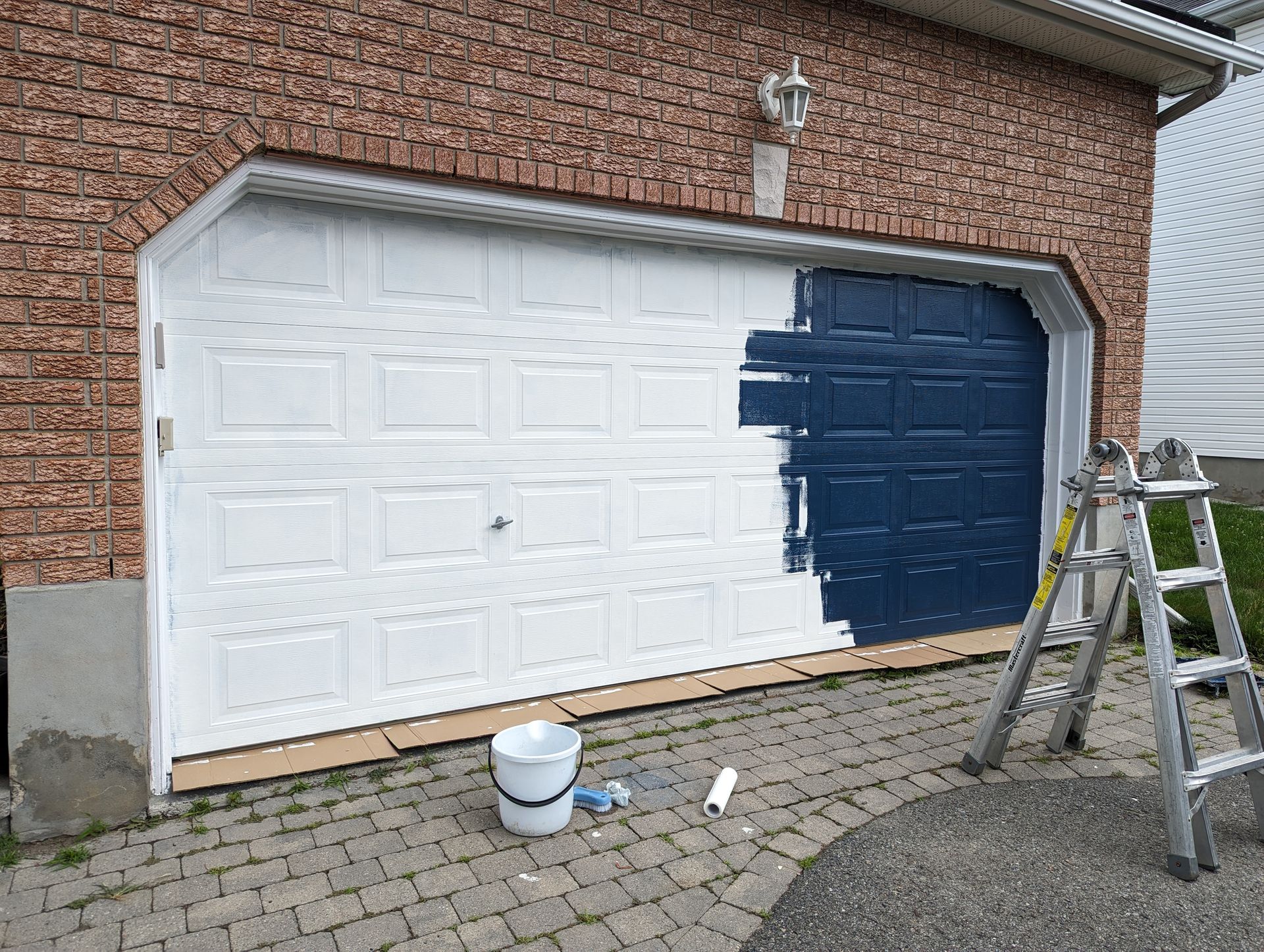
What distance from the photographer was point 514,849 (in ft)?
11.2

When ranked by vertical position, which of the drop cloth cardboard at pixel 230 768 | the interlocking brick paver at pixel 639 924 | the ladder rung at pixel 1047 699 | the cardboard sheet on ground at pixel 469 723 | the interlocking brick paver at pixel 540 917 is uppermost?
the ladder rung at pixel 1047 699

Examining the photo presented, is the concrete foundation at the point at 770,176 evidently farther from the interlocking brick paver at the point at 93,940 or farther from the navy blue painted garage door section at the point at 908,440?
the interlocking brick paver at the point at 93,940

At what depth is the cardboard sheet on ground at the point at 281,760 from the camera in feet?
12.6

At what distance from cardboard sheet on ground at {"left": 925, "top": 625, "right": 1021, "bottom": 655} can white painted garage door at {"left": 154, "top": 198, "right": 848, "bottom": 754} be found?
133 cm

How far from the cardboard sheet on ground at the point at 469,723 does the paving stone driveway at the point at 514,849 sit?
3.4 inches

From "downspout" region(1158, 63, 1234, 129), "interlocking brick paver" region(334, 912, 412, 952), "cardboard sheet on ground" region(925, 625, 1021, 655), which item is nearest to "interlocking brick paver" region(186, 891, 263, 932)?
"interlocking brick paver" region(334, 912, 412, 952)

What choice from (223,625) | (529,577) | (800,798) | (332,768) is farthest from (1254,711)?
(223,625)

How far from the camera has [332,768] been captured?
399 cm

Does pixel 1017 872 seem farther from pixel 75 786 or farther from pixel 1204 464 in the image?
pixel 1204 464

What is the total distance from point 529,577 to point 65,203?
258 cm

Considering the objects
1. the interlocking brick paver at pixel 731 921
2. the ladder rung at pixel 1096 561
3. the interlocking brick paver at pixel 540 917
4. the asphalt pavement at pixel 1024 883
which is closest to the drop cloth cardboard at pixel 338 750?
the interlocking brick paver at pixel 540 917

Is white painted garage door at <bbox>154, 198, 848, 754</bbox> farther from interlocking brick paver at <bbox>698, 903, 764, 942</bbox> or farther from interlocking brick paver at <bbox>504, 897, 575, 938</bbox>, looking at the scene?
interlocking brick paver at <bbox>698, 903, 764, 942</bbox>

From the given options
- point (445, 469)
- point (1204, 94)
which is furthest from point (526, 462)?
point (1204, 94)

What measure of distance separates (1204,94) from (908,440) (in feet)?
10.3
